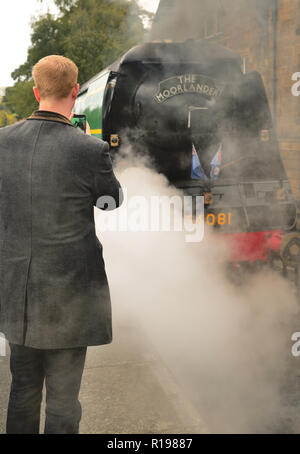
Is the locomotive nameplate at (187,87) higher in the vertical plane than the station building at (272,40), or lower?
lower

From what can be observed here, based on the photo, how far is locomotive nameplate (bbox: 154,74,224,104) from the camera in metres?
5.04

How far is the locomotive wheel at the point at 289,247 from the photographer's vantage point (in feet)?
16.0

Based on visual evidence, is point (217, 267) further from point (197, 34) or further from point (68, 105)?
point (197, 34)

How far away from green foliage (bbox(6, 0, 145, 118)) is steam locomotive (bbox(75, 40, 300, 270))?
8941 mm

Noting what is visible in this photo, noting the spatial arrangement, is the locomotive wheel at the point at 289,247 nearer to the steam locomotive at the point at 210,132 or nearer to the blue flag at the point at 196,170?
the steam locomotive at the point at 210,132

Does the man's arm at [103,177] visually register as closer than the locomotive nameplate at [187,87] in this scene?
Yes

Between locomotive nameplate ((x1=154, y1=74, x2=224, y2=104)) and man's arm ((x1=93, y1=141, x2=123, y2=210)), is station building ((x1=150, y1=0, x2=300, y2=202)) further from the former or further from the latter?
man's arm ((x1=93, y1=141, x2=123, y2=210))

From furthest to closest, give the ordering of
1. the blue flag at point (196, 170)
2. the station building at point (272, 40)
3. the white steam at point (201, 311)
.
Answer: the station building at point (272, 40)
the blue flag at point (196, 170)
the white steam at point (201, 311)

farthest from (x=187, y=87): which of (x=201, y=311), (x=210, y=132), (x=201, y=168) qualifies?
(x=201, y=311)

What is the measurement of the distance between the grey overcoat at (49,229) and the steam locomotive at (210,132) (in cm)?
311

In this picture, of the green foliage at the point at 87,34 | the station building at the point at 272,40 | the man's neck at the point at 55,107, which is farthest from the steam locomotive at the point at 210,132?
the green foliage at the point at 87,34

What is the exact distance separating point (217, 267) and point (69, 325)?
310 centimetres

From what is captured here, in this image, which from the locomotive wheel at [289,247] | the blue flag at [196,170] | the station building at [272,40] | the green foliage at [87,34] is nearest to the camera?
the locomotive wheel at [289,247]

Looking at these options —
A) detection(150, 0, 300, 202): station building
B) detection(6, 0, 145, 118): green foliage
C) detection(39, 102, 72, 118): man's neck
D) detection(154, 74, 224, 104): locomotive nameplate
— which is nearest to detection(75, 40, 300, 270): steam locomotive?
detection(154, 74, 224, 104): locomotive nameplate
